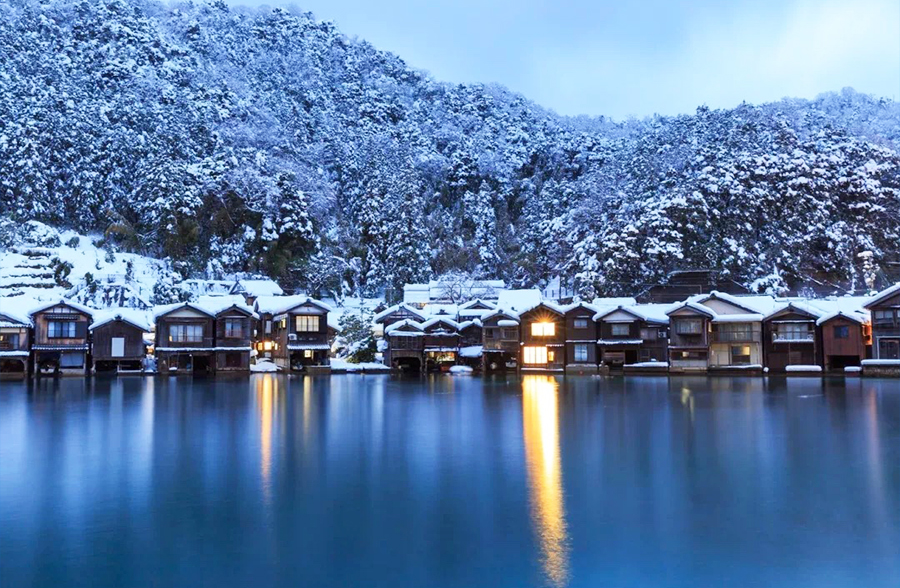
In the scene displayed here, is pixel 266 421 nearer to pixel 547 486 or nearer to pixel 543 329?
pixel 547 486

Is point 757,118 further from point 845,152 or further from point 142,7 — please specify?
point 142,7

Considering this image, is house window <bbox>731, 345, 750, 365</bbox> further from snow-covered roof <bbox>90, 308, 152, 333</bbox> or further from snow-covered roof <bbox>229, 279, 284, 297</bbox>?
snow-covered roof <bbox>90, 308, 152, 333</bbox>

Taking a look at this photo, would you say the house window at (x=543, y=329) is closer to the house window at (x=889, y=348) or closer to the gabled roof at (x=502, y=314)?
the gabled roof at (x=502, y=314)

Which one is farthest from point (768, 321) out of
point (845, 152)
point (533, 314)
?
point (845, 152)

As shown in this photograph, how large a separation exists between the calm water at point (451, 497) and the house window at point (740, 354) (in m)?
19.1

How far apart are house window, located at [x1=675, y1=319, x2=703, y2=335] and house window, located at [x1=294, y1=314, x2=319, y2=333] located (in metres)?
21.2

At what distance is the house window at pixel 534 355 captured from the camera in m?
45.8

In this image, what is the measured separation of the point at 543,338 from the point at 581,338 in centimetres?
233

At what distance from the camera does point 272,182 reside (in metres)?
63.7

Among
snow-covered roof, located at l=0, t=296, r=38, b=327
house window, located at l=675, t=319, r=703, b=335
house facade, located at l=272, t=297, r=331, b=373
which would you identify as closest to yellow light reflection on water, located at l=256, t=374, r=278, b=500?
house facade, located at l=272, t=297, r=331, b=373

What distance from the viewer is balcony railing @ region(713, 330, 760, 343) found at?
41344 millimetres

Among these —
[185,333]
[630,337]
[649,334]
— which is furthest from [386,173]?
[649,334]

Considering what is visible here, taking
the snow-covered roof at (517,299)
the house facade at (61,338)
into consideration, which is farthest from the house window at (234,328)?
the snow-covered roof at (517,299)

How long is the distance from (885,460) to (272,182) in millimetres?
56402
